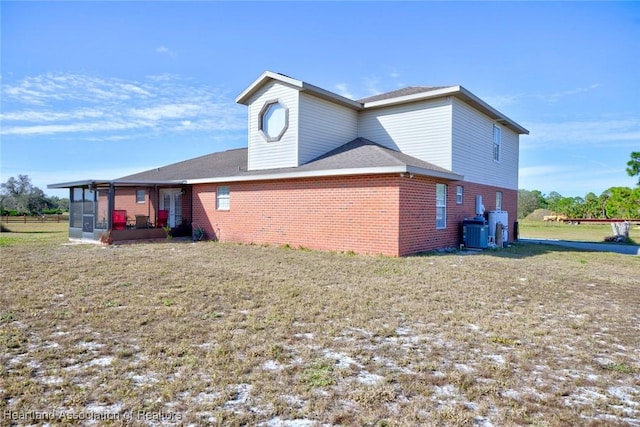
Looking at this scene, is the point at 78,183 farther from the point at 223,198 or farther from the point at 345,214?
the point at 345,214

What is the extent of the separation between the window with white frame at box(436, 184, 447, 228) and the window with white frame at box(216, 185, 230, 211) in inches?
321

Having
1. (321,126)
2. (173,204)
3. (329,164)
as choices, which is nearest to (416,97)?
(321,126)

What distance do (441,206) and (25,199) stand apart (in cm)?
7985

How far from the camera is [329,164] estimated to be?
42.4 feet

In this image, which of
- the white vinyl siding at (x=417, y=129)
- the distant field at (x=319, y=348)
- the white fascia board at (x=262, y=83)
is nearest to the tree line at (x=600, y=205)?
the white vinyl siding at (x=417, y=129)

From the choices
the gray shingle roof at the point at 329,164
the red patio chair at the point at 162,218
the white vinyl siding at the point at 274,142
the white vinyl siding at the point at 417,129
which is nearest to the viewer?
the gray shingle roof at the point at 329,164

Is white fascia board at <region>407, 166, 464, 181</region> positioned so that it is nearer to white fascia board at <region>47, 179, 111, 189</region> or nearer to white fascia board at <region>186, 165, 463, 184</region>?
white fascia board at <region>186, 165, 463, 184</region>

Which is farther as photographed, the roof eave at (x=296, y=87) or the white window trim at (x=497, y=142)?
the white window trim at (x=497, y=142)

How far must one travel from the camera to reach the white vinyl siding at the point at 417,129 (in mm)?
13648

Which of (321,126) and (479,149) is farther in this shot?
(479,149)

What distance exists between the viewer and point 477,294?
7004mm

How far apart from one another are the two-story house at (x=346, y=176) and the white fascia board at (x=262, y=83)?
51 millimetres

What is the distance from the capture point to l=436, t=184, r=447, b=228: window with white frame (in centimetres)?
1331

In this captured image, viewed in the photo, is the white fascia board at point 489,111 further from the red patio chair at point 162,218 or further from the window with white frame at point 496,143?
the red patio chair at point 162,218
